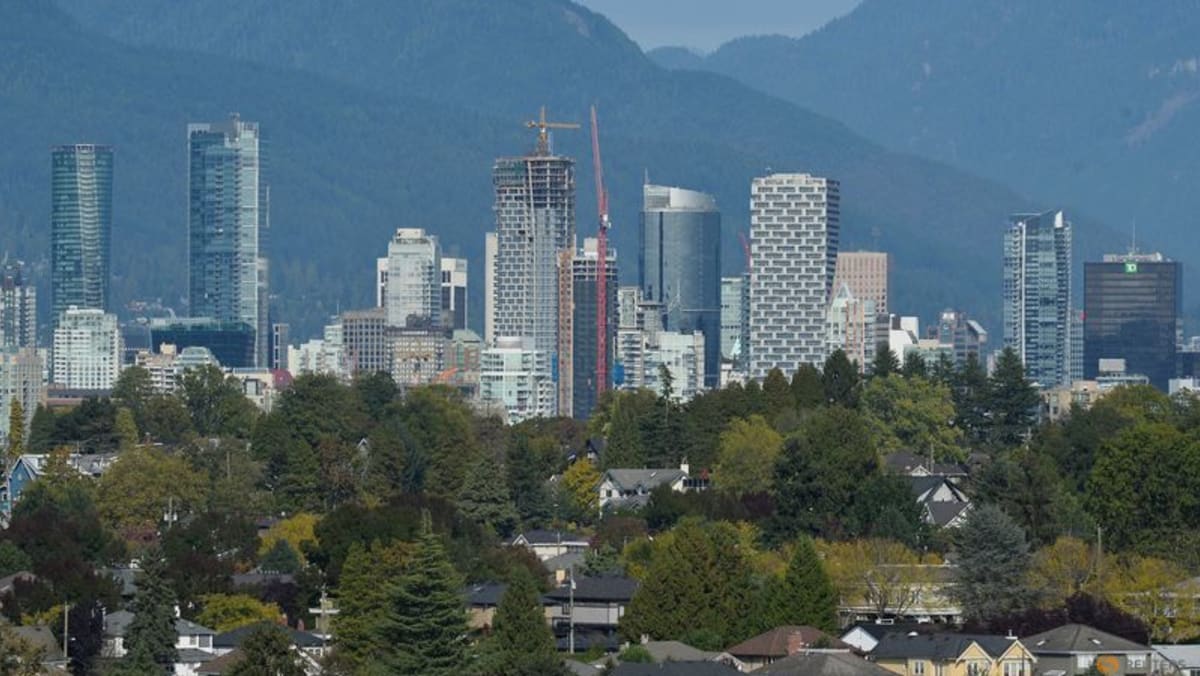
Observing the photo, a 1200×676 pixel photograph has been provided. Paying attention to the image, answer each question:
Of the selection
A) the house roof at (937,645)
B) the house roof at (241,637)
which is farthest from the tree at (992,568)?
the house roof at (241,637)

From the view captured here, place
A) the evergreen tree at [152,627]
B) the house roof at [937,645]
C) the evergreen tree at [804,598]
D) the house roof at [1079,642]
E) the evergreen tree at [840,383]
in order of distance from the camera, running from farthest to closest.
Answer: the evergreen tree at [840,383], the evergreen tree at [804,598], the house roof at [1079,642], the house roof at [937,645], the evergreen tree at [152,627]

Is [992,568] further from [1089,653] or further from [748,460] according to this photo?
[748,460]

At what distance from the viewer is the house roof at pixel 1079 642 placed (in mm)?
80375

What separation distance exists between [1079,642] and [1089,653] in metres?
0.50

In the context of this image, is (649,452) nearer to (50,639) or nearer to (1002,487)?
(1002,487)

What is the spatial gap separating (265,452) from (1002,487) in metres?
36.4

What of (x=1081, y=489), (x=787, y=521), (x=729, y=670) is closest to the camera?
(x=729, y=670)

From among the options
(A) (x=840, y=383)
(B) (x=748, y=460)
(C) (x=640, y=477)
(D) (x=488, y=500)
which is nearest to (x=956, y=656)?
(D) (x=488, y=500)

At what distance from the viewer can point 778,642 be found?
83.2m

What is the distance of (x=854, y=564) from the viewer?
94188 millimetres

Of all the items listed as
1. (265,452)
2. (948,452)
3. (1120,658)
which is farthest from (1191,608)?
(265,452)

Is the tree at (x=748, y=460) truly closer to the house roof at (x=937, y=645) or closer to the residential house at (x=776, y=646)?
the residential house at (x=776, y=646)

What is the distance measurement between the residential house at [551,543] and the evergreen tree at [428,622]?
3858cm

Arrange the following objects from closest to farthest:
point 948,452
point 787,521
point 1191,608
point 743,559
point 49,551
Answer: point 1191,608 → point 743,559 → point 49,551 → point 787,521 → point 948,452
